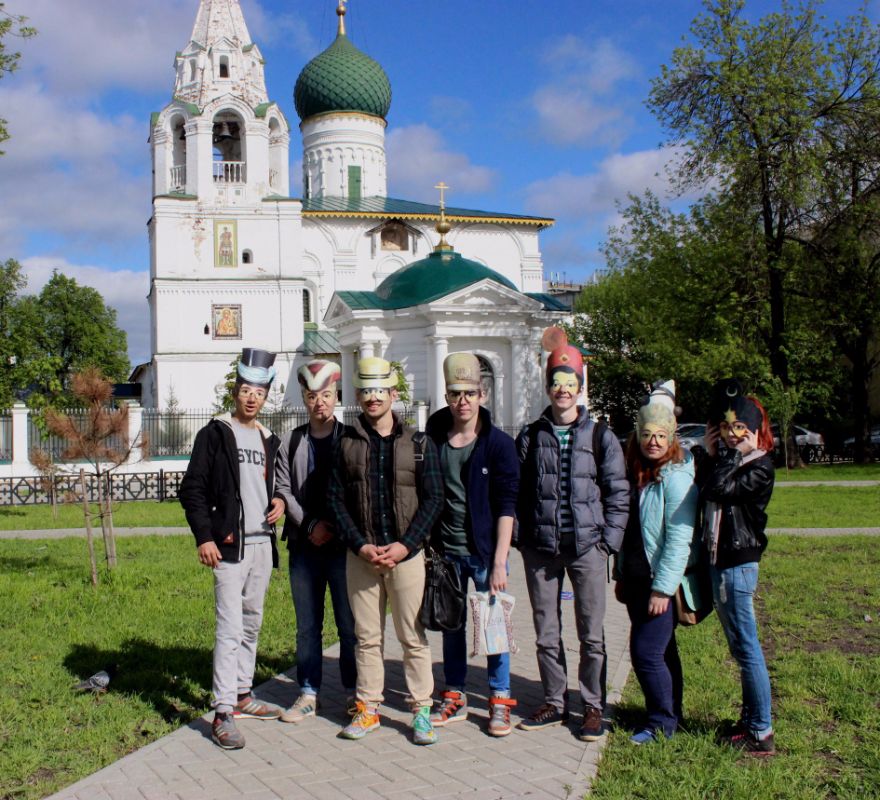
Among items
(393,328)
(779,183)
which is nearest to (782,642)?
(779,183)

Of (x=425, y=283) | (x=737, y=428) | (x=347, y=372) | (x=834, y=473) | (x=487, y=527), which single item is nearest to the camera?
(x=737, y=428)

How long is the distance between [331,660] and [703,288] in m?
23.3

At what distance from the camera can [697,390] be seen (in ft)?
108

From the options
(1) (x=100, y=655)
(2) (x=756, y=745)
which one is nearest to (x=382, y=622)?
(2) (x=756, y=745)

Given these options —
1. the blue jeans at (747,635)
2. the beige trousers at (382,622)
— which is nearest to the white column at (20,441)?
the beige trousers at (382,622)

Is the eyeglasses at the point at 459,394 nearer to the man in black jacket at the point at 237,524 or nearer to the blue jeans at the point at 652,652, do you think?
the man in black jacket at the point at 237,524

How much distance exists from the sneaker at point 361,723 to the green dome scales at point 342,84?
131ft

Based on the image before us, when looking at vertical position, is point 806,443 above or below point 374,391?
below

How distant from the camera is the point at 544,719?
5.12 meters

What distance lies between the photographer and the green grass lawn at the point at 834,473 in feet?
74.7

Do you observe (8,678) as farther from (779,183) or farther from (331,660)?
(779,183)

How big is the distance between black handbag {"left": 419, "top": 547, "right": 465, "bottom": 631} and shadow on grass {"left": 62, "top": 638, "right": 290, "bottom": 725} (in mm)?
1643

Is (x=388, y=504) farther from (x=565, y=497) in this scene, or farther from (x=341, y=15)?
(x=341, y=15)

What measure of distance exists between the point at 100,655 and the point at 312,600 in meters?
2.20
